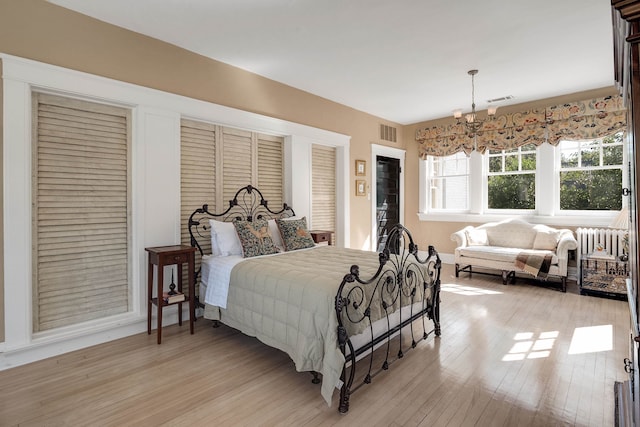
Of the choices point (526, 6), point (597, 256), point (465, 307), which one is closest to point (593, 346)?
point (465, 307)

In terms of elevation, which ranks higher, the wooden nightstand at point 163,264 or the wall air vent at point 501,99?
the wall air vent at point 501,99

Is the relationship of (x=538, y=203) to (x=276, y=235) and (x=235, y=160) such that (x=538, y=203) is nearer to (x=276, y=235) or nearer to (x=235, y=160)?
(x=276, y=235)

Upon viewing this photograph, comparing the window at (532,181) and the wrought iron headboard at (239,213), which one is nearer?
the wrought iron headboard at (239,213)

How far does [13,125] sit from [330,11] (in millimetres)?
2602

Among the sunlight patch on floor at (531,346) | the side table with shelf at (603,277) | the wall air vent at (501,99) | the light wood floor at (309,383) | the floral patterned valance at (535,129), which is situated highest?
the wall air vent at (501,99)

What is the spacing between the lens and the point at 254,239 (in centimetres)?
334

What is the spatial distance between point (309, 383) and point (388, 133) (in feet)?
16.6

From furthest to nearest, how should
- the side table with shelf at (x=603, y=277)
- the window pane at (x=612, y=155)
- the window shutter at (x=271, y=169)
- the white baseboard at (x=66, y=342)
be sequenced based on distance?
the window pane at (x=612, y=155) < the window shutter at (x=271, y=169) < the side table with shelf at (x=603, y=277) < the white baseboard at (x=66, y=342)

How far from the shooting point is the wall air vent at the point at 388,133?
20.2ft

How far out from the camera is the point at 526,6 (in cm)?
267

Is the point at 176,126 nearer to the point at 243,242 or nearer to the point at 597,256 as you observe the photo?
the point at 243,242

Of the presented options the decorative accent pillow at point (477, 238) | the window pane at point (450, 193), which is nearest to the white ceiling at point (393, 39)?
the window pane at point (450, 193)

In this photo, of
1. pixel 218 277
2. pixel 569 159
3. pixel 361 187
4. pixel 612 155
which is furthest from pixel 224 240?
pixel 612 155

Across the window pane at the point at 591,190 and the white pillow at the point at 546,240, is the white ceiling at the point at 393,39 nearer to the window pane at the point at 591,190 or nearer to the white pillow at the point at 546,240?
the window pane at the point at 591,190
